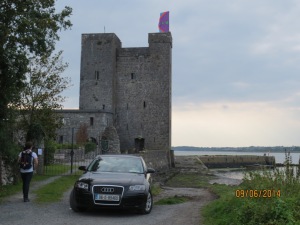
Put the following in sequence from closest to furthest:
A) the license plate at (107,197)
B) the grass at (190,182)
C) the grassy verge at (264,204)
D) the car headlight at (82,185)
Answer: the grassy verge at (264,204), the license plate at (107,197), the car headlight at (82,185), the grass at (190,182)

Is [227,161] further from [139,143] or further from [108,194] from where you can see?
[108,194]

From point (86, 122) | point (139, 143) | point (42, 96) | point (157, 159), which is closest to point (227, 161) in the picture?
point (139, 143)

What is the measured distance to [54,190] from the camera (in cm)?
1515

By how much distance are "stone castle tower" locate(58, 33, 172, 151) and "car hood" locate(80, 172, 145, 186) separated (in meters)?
43.4

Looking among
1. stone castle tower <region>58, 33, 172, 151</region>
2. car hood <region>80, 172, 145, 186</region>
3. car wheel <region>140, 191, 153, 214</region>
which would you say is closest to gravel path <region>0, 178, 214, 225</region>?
car wheel <region>140, 191, 153, 214</region>

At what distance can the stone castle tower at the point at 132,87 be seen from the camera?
54844mm

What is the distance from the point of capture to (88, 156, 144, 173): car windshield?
1145cm

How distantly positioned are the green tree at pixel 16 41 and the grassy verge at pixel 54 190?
7.30ft

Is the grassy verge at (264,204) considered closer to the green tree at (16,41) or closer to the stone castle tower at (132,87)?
the green tree at (16,41)

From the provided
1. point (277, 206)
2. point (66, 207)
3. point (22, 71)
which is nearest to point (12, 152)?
point (22, 71)

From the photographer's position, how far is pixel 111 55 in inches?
2158

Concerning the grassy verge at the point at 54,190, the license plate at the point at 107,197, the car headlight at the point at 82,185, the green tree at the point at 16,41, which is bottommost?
the grassy verge at the point at 54,190

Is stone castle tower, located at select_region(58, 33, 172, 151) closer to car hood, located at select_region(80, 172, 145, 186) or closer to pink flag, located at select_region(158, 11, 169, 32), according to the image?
pink flag, located at select_region(158, 11, 169, 32)
